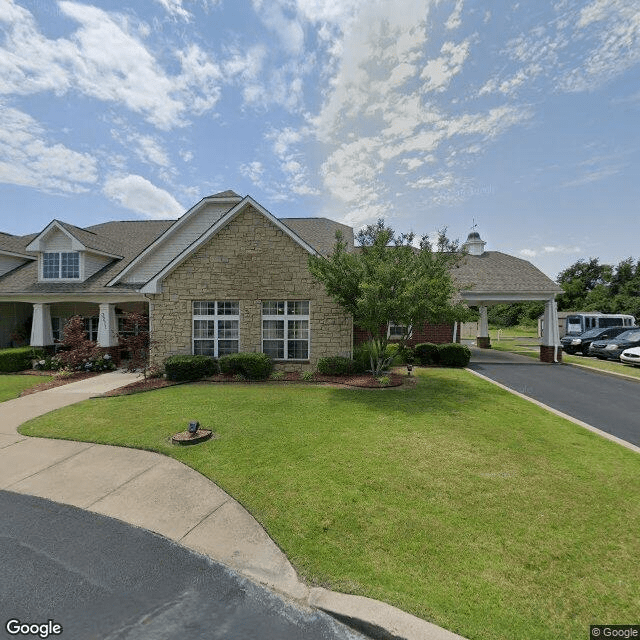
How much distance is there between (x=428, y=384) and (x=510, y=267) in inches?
551

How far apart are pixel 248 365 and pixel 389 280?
6546 mm

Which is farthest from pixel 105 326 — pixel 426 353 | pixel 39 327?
pixel 426 353

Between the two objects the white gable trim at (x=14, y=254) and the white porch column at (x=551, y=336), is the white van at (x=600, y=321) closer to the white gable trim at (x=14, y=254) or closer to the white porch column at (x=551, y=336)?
the white porch column at (x=551, y=336)

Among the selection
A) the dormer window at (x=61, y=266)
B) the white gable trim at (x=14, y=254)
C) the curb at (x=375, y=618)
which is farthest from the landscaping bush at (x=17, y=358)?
the curb at (x=375, y=618)

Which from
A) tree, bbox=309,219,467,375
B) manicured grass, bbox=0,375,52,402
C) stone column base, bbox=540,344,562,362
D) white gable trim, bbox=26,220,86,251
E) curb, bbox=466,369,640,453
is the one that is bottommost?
manicured grass, bbox=0,375,52,402

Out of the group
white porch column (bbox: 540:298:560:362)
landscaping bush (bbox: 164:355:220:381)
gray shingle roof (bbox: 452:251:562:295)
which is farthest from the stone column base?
landscaping bush (bbox: 164:355:220:381)

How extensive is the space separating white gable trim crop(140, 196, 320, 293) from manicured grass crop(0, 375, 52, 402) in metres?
5.71

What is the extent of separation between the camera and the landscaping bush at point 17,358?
15.4 meters

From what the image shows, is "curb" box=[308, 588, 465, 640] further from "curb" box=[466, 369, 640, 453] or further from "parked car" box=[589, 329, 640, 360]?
"parked car" box=[589, 329, 640, 360]

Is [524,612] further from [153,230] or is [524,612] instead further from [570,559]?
[153,230]

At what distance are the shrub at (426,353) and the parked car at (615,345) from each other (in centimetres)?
1213

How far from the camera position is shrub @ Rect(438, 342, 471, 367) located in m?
16.5

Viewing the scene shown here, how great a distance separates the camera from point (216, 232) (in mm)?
13719

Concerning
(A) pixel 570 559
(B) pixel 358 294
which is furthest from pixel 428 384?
(A) pixel 570 559
